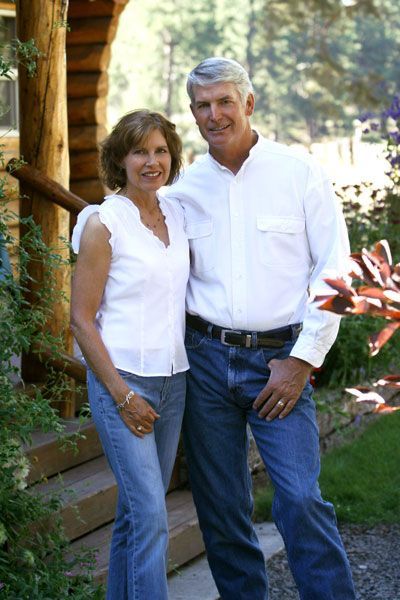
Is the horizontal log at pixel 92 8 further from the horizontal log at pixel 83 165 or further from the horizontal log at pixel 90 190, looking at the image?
the horizontal log at pixel 90 190

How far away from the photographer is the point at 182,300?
3607mm

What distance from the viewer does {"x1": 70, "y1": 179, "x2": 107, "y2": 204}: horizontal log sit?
951 cm

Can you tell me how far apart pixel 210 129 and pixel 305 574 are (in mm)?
1498

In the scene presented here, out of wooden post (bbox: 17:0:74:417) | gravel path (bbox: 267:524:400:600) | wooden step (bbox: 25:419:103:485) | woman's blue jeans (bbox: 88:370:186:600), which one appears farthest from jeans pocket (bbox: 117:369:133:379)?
gravel path (bbox: 267:524:400:600)

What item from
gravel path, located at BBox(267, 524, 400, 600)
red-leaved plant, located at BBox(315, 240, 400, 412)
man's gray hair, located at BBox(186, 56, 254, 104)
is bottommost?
gravel path, located at BBox(267, 524, 400, 600)

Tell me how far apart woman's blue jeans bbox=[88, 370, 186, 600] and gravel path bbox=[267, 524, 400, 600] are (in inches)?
59.6

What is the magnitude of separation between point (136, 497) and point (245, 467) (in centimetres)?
61

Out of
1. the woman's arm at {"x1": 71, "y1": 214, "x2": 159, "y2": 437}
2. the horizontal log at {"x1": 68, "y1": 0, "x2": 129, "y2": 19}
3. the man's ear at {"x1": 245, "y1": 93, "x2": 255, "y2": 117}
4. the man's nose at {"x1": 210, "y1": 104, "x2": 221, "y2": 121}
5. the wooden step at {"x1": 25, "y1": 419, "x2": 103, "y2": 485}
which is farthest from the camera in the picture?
the horizontal log at {"x1": 68, "y1": 0, "x2": 129, "y2": 19}

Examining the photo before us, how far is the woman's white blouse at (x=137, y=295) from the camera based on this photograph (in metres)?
3.44

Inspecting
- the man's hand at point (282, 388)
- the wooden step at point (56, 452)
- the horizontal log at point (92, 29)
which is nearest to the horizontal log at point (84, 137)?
the horizontal log at point (92, 29)

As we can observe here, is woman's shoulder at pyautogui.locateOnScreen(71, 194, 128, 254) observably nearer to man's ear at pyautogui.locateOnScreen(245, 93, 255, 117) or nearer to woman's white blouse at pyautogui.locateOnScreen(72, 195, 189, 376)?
woman's white blouse at pyautogui.locateOnScreen(72, 195, 189, 376)

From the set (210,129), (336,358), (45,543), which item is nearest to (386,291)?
(210,129)

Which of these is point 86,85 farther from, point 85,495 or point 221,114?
point 221,114

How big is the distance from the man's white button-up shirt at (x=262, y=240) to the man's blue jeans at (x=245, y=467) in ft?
0.45
